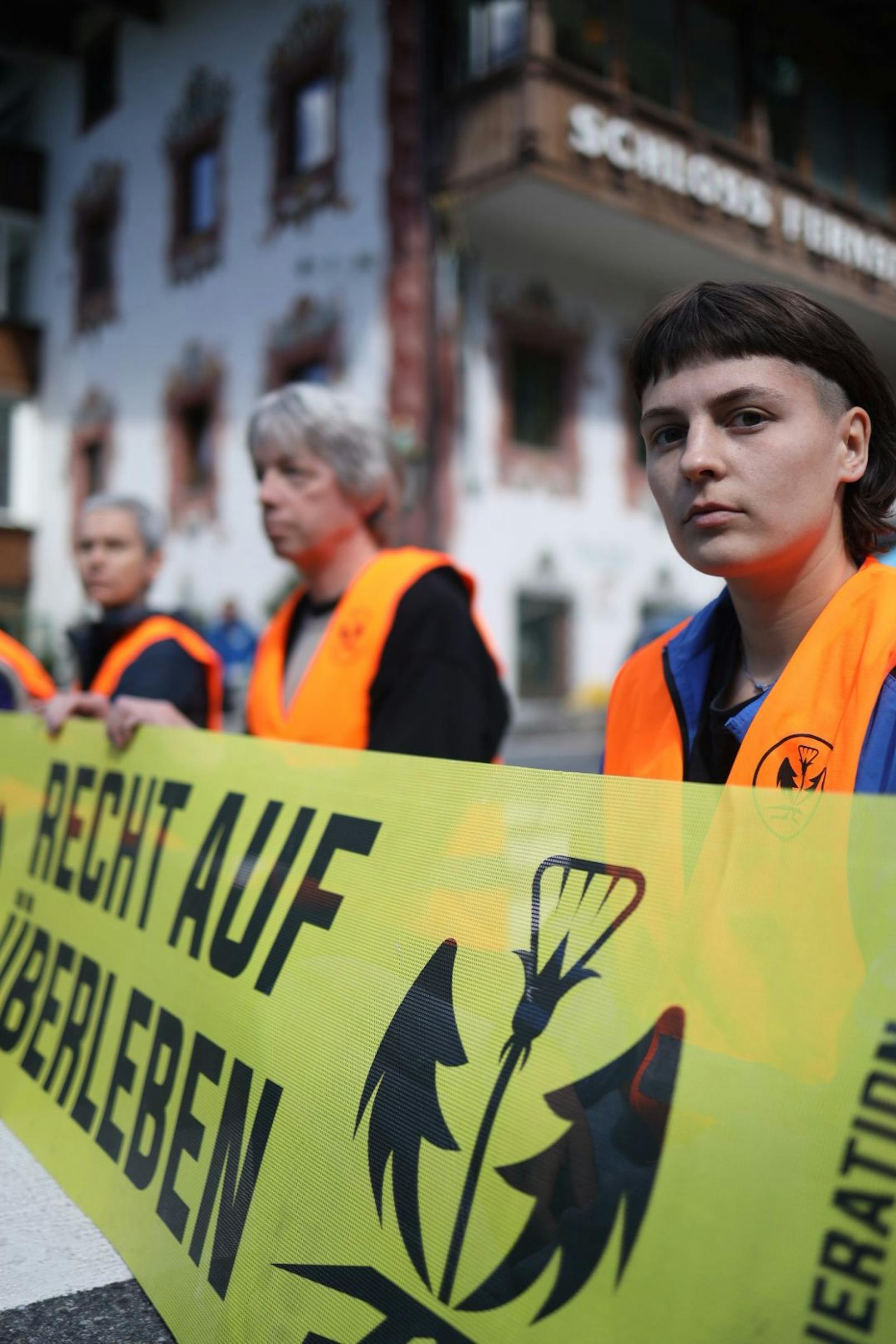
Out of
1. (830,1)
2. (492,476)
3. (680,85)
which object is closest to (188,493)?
(492,476)

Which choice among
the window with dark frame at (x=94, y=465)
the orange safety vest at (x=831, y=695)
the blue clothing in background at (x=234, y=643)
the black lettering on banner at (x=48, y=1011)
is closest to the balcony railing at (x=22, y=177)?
the window with dark frame at (x=94, y=465)

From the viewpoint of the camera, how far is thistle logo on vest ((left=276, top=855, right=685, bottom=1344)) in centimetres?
112

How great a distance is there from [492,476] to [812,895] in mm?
12046

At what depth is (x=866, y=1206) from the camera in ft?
3.12

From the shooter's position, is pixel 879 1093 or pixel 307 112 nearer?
pixel 879 1093

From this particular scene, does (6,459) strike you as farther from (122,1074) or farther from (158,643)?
(122,1074)

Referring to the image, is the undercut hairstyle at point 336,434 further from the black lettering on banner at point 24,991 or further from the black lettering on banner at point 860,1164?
the black lettering on banner at point 860,1164

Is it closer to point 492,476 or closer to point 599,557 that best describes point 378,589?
point 492,476

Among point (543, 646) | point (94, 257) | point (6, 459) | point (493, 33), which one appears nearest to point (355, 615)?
point (543, 646)

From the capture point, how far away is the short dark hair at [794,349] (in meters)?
1.49

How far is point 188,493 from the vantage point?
1540 centimetres

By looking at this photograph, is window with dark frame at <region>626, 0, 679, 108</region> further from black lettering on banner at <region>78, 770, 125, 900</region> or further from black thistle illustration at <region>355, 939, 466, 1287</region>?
black thistle illustration at <region>355, 939, 466, 1287</region>

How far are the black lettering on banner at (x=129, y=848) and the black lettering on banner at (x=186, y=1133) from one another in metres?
0.51

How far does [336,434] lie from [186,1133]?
5.02ft
